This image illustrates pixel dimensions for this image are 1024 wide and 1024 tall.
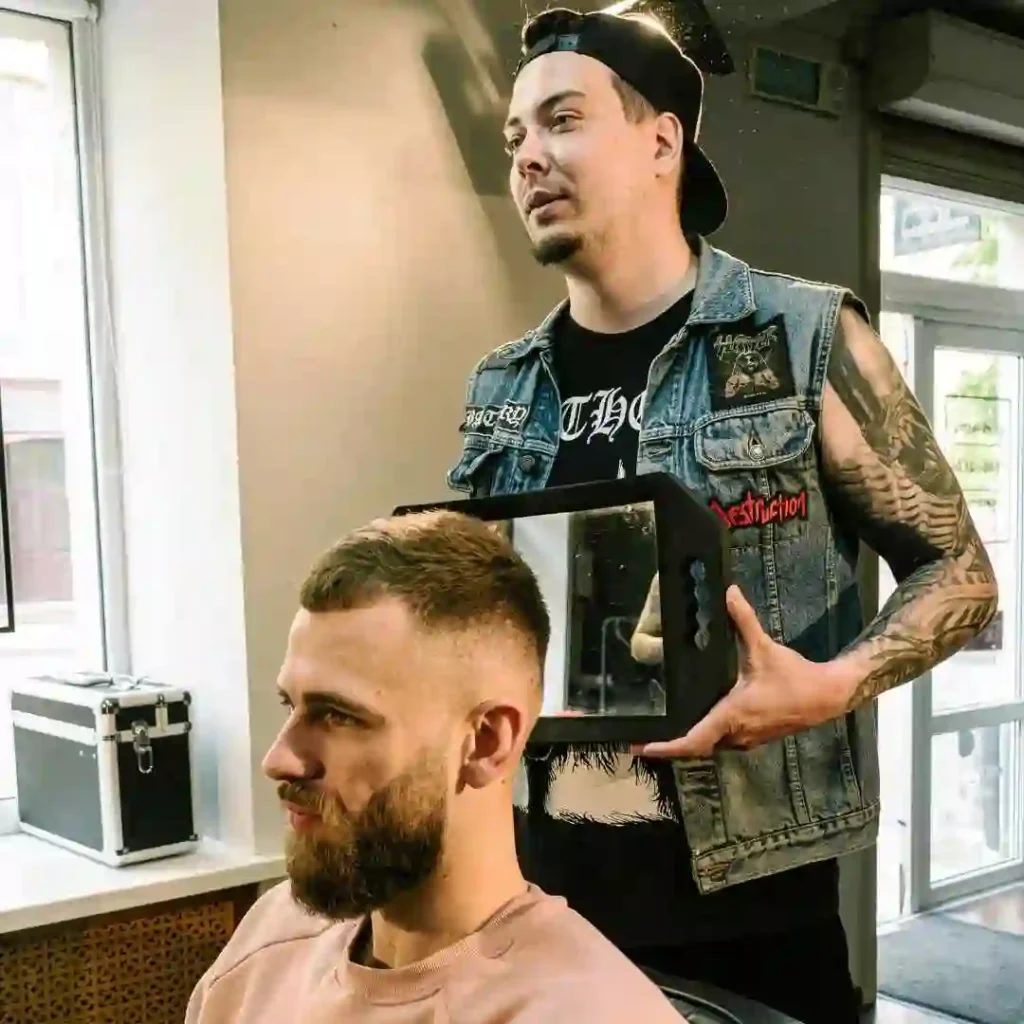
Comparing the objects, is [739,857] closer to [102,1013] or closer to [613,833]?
[613,833]

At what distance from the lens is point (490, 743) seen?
0.80 m

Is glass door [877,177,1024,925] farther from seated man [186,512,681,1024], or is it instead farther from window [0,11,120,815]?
seated man [186,512,681,1024]

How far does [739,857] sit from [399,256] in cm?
97

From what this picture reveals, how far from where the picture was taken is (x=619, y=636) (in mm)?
966

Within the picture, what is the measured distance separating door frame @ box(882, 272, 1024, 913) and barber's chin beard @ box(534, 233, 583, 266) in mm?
1741

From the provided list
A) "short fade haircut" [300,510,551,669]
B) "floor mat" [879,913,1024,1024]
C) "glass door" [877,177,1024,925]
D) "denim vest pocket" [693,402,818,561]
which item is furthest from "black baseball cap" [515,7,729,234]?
"floor mat" [879,913,1024,1024]

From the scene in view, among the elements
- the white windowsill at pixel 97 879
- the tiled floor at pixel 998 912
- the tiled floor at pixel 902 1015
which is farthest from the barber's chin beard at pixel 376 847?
the tiled floor at pixel 998 912

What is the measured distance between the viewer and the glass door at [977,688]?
297 cm

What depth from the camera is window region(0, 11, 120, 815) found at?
5.76 feet

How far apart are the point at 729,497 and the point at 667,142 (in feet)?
1.12

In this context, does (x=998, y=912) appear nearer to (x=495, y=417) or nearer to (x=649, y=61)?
(x=495, y=417)

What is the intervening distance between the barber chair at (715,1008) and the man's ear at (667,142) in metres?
0.71

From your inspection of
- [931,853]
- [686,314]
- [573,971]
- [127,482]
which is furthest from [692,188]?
[931,853]

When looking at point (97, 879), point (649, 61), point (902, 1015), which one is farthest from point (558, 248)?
point (902, 1015)
